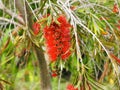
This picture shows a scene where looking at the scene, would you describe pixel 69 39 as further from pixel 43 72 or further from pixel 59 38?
pixel 43 72

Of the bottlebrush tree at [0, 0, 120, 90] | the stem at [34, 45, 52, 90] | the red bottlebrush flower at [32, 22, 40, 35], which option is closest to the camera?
the bottlebrush tree at [0, 0, 120, 90]

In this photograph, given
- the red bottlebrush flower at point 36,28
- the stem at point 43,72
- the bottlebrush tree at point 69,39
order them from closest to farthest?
the bottlebrush tree at point 69,39, the red bottlebrush flower at point 36,28, the stem at point 43,72

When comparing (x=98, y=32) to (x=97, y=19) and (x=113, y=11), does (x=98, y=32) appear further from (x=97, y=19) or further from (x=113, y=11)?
(x=113, y=11)

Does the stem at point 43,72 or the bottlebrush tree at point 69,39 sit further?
the stem at point 43,72

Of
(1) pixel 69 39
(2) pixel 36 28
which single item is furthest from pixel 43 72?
(1) pixel 69 39

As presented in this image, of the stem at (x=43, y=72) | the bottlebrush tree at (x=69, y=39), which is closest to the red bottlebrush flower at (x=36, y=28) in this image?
the bottlebrush tree at (x=69, y=39)

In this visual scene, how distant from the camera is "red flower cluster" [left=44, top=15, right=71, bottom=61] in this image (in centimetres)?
135

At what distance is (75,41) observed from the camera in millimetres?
1409

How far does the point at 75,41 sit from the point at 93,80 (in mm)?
185

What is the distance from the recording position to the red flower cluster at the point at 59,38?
1.35 metres

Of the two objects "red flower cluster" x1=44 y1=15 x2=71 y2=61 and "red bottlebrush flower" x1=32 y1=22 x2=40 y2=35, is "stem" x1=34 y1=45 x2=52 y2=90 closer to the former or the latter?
"red bottlebrush flower" x1=32 y1=22 x2=40 y2=35

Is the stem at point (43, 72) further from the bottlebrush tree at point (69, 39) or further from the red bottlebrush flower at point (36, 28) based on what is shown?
the red bottlebrush flower at point (36, 28)

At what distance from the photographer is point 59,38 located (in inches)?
53.6

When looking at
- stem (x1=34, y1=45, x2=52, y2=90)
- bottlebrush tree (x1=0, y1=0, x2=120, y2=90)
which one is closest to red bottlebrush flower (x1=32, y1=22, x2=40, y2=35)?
bottlebrush tree (x1=0, y1=0, x2=120, y2=90)
